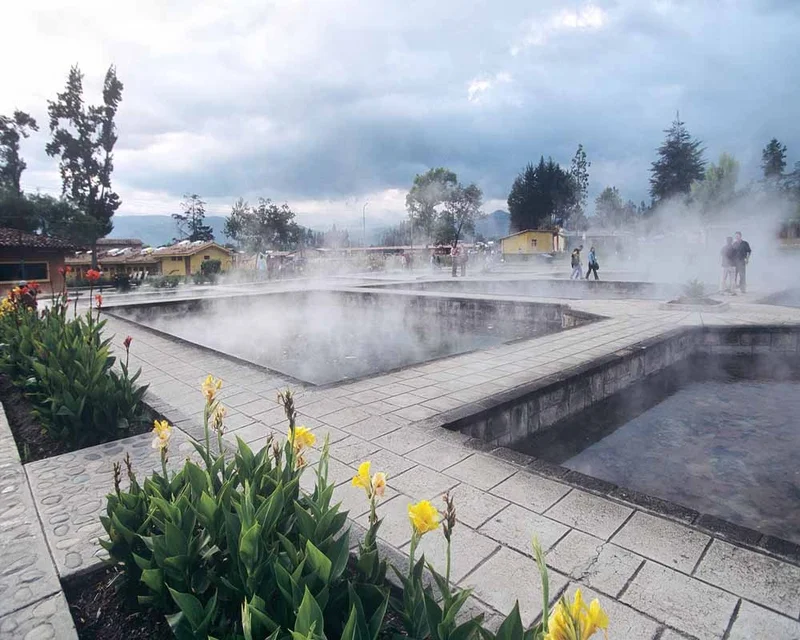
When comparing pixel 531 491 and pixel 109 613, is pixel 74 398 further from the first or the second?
pixel 531 491

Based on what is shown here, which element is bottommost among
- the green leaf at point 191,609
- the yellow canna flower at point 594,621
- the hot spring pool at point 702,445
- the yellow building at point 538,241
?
the hot spring pool at point 702,445

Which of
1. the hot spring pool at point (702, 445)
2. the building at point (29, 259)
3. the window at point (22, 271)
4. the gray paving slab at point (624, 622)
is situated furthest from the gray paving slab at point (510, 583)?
the window at point (22, 271)

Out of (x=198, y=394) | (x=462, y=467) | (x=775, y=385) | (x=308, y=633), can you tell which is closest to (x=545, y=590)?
(x=308, y=633)

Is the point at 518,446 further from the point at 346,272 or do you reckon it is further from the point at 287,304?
the point at 346,272

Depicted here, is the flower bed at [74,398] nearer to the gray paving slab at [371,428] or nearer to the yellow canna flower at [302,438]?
the gray paving slab at [371,428]

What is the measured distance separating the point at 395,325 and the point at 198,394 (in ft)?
24.8

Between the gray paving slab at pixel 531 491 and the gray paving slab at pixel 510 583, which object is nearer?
the gray paving slab at pixel 510 583

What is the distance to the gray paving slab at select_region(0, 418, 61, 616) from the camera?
1.85 metres

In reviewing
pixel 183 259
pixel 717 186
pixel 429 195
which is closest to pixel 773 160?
pixel 717 186

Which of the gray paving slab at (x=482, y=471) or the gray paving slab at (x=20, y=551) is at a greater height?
the gray paving slab at (x=482, y=471)

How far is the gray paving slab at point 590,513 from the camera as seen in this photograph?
2.21m

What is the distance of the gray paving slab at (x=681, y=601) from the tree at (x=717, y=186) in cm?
4693

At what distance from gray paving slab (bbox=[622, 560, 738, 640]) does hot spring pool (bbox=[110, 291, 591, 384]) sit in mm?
4778

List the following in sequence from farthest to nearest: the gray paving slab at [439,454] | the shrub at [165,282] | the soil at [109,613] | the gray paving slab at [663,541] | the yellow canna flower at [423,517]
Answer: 1. the shrub at [165,282]
2. the gray paving slab at [439,454]
3. the gray paving slab at [663,541]
4. the soil at [109,613]
5. the yellow canna flower at [423,517]
